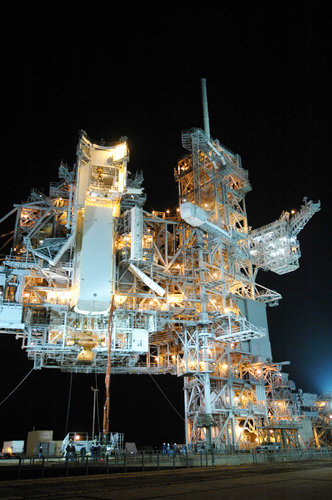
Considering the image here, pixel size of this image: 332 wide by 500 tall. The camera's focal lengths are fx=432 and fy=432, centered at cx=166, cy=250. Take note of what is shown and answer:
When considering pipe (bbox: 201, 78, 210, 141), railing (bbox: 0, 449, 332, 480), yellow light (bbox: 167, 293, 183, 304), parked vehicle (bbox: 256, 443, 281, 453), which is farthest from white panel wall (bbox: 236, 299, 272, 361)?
pipe (bbox: 201, 78, 210, 141)

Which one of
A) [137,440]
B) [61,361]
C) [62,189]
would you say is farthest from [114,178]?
[137,440]

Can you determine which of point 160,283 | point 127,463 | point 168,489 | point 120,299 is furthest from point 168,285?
point 168,489

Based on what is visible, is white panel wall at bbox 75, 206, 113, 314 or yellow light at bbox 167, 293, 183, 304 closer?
white panel wall at bbox 75, 206, 113, 314

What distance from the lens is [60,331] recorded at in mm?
32719

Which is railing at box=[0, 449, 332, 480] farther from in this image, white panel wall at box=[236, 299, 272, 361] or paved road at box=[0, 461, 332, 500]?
white panel wall at box=[236, 299, 272, 361]

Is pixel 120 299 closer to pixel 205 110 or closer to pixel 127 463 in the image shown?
pixel 127 463

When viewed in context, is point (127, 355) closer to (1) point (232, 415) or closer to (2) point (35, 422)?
(1) point (232, 415)

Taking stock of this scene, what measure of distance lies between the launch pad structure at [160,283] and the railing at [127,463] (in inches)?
209

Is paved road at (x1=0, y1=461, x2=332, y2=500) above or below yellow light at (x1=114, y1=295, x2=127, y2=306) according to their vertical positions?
below

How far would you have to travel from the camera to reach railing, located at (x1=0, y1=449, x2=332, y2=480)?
18.5m

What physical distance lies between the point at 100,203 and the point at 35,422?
Result: 47.9 meters

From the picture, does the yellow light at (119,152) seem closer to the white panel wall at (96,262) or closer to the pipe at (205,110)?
the white panel wall at (96,262)

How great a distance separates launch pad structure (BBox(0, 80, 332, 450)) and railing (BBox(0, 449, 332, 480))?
17.4 ft

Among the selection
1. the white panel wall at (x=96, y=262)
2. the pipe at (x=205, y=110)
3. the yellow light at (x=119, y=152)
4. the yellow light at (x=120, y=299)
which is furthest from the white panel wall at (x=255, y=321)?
the yellow light at (x=119, y=152)
